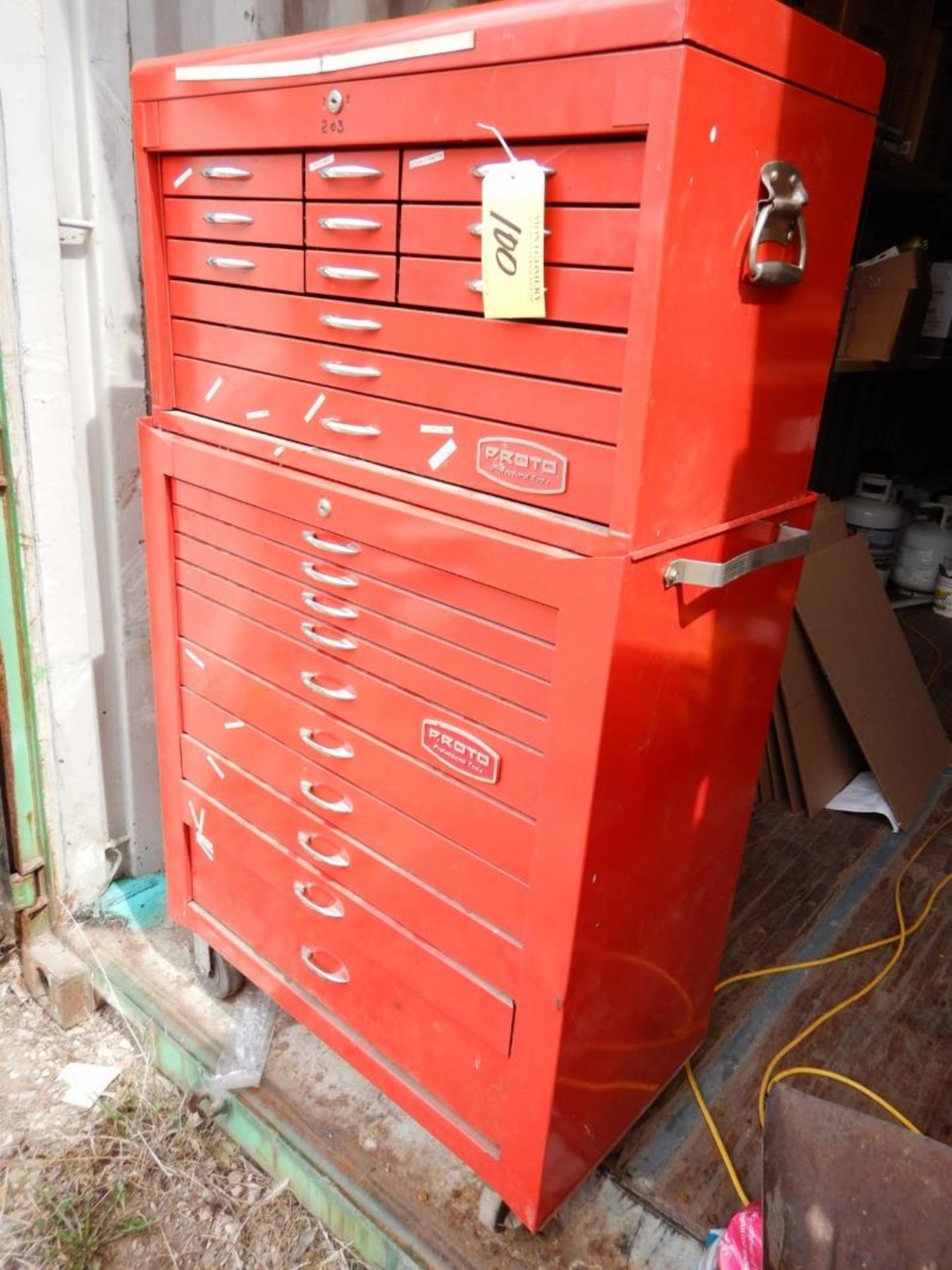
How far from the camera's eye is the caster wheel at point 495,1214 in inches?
53.0

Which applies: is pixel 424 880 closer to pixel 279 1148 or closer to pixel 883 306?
pixel 279 1148

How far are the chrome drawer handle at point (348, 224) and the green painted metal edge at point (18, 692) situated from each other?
29.0 inches

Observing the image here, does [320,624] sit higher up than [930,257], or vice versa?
[930,257]

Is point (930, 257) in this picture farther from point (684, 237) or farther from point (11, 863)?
point (11, 863)

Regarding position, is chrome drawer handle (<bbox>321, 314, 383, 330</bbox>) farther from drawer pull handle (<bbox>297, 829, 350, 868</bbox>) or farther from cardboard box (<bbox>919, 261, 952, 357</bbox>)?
cardboard box (<bbox>919, 261, 952, 357</bbox>)

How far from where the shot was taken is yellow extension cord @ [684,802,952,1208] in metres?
1.56

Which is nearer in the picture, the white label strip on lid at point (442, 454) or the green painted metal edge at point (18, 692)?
the white label strip on lid at point (442, 454)

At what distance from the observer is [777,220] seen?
98 cm

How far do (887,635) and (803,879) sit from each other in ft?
3.07

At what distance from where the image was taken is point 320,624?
1.31m

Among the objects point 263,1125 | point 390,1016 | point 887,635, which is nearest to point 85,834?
point 263,1125

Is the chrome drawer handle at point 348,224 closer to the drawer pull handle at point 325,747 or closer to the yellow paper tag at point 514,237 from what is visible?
the yellow paper tag at point 514,237

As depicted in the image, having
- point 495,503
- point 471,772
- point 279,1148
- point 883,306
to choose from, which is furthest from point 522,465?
point 883,306

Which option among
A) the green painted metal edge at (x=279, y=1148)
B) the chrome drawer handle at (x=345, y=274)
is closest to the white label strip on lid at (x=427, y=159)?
the chrome drawer handle at (x=345, y=274)
